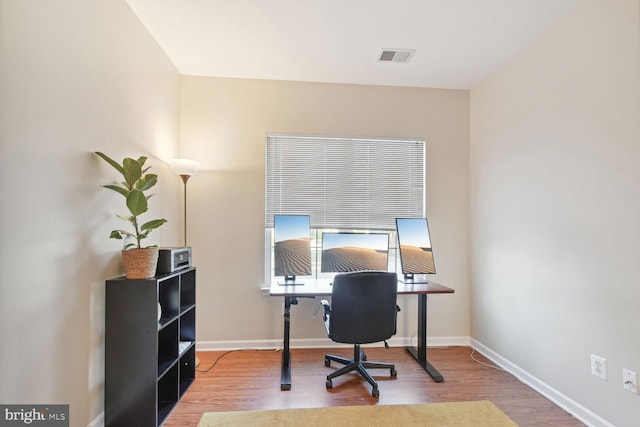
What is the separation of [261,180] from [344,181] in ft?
2.90

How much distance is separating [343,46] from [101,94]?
183cm

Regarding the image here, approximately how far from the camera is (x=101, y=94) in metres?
1.77

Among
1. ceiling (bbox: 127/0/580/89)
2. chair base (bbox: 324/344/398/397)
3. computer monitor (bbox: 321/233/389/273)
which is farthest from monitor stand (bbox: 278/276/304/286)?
ceiling (bbox: 127/0/580/89)

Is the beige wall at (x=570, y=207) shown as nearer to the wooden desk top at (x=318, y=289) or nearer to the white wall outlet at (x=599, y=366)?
the white wall outlet at (x=599, y=366)

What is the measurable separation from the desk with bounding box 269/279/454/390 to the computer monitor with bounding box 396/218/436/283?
0.15m

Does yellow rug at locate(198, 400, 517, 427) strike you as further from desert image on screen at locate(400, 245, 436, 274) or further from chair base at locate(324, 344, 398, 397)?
desert image on screen at locate(400, 245, 436, 274)

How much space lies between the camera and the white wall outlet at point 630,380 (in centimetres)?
163

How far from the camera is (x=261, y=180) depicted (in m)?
3.02

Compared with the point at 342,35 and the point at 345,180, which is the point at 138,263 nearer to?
the point at 345,180

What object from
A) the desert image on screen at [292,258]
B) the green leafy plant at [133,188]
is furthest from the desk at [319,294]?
the green leafy plant at [133,188]

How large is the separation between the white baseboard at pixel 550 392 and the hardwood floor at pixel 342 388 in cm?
4

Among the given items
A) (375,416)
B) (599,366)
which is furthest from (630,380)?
(375,416)

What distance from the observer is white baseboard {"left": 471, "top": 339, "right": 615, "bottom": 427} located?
73.3 inches

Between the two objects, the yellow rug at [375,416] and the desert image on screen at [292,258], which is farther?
the desert image on screen at [292,258]
